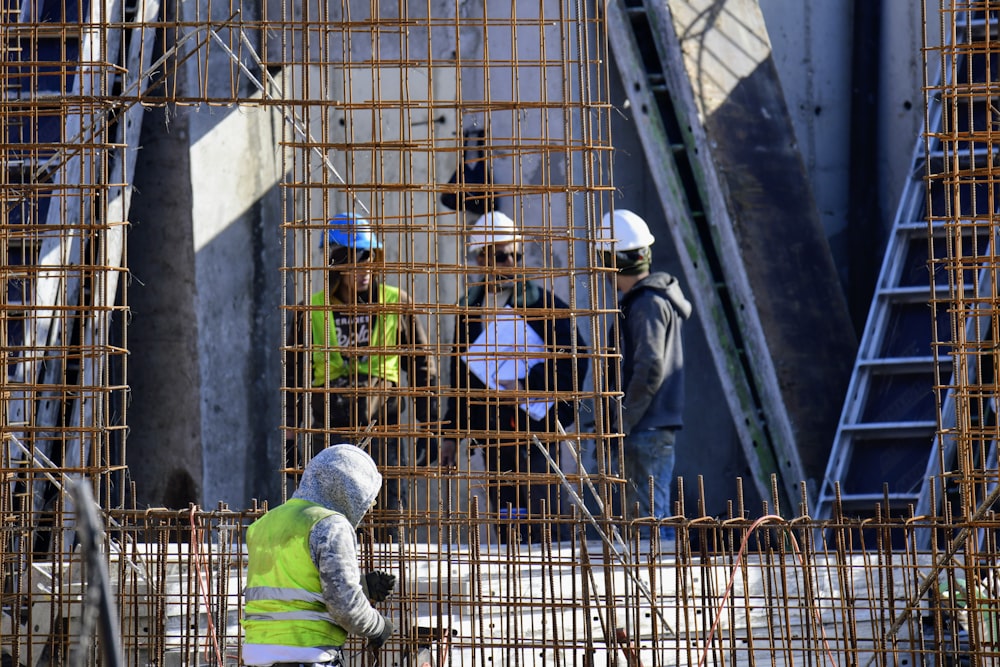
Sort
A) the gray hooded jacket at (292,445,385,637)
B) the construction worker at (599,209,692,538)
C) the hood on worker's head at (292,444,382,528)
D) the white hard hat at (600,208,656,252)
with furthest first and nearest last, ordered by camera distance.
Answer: the white hard hat at (600,208,656,252)
the construction worker at (599,209,692,538)
the hood on worker's head at (292,444,382,528)
the gray hooded jacket at (292,445,385,637)

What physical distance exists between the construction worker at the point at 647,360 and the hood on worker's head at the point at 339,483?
11.7ft

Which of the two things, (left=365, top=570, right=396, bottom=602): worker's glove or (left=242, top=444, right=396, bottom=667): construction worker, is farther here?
(left=365, top=570, right=396, bottom=602): worker's glove

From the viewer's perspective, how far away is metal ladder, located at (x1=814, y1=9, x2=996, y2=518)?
11.0 metres

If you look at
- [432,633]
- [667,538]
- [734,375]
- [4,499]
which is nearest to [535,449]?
[667,538]

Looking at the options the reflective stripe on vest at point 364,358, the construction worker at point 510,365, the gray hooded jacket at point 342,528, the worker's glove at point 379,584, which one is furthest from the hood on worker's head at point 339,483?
the reflective stripe on vest at point 364,358

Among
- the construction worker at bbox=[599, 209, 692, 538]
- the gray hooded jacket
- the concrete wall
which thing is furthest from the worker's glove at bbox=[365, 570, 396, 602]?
the concrete wall

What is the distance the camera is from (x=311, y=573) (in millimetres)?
6367

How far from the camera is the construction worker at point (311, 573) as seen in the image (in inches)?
249

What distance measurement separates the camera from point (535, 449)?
34.7 ft

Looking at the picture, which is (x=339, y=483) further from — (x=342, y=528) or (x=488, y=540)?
(x=488, y=540)

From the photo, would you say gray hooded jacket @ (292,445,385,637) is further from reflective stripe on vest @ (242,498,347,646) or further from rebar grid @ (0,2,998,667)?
rebar grid @ (0,2,998,667)

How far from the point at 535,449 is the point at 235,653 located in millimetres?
2887

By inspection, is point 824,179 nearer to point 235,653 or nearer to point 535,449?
point 535,449

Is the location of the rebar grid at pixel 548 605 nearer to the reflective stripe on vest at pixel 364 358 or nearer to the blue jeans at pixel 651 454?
the blue jeans at pixel 651 454
